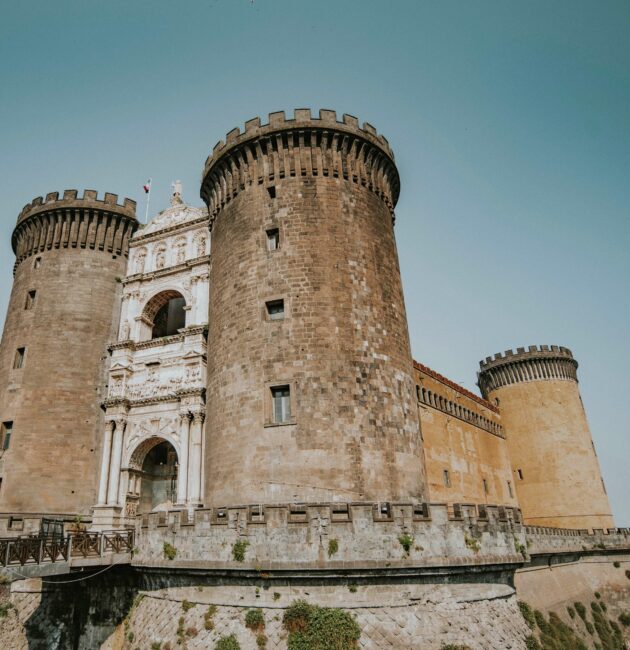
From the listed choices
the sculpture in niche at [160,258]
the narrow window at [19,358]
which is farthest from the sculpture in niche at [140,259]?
the narrow window at [19,358]

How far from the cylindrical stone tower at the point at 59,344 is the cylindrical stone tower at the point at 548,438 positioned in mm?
32657

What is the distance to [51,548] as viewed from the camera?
1441cm

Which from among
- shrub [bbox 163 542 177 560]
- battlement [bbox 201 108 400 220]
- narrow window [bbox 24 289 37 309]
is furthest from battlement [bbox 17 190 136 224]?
shrub [bbox 163 542 177 560]

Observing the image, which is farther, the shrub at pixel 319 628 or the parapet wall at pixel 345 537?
the parapet wall at pixel 345 537

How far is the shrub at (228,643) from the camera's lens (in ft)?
40.3

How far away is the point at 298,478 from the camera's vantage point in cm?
1706

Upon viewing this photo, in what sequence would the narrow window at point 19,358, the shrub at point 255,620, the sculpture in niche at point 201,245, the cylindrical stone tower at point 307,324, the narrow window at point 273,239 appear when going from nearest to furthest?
the shrub at point 255,620 < the cylindrical stone tower at point 307,324 < the narrow window at point 273,239 < the sculpture in niche at point 201,245 < the narrow window at point 19,358

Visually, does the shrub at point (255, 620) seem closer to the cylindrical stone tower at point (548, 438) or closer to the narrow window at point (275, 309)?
the narrow window at point (275, 309)

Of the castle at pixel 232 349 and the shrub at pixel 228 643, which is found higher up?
the castle at pixel 232 349

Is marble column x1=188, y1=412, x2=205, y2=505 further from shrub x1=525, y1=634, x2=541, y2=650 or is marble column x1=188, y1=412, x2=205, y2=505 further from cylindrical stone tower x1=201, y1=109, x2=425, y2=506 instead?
shrub x1=525, y1=634, x2=541, y2=650

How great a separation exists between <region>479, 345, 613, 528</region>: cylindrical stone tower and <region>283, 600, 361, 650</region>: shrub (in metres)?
33.9

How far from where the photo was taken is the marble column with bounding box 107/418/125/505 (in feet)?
75.9

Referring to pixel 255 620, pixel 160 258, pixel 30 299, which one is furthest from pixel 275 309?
pixel 30 299

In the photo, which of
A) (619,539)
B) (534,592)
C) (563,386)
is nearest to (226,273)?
(534,592)
